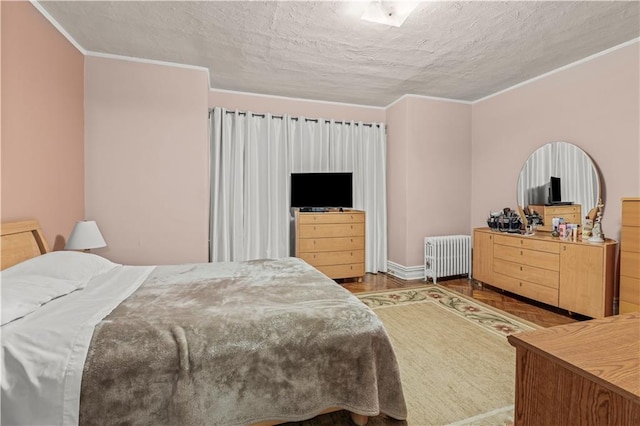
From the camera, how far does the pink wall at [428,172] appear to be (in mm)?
4617

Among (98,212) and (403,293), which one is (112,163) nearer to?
(98,212)

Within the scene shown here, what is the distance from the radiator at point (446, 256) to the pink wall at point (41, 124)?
4.34 metres

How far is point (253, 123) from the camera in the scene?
14.6ft

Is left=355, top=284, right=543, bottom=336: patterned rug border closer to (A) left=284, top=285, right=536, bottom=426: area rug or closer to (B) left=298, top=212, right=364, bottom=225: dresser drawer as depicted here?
(A) left=284, top=285, right=536, bottom=426: area rug

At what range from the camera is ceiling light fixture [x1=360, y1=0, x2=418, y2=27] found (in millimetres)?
2348

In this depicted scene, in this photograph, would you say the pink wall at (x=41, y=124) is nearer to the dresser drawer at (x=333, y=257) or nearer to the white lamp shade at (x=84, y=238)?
the white lamp shade at (x=84, y=238)

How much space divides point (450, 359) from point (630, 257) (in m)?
1.88

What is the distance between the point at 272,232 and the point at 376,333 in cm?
313

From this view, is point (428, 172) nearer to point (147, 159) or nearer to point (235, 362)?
point (147, 159)

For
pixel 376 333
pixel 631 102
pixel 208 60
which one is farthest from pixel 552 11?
pixel 208 60

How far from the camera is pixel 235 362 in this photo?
4.54 ft

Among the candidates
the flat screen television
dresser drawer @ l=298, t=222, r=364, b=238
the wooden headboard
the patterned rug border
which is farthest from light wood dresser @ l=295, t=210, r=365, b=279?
the wooden headboard

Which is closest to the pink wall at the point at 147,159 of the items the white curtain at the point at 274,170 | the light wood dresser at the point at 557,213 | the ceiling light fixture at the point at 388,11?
the white curtain at the point at 274,170

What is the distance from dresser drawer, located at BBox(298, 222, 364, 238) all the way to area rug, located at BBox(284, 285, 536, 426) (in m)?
1.06
